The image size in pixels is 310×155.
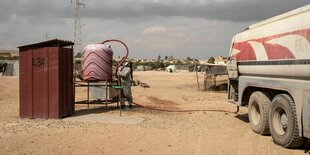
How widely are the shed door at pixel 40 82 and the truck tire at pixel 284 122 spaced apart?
23.2 feet

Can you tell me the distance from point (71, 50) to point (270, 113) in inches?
282

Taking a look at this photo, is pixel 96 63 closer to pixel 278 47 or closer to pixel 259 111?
pixel 259 111

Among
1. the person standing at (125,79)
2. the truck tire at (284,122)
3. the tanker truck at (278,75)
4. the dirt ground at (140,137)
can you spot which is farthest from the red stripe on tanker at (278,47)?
the person standing at (125,79)

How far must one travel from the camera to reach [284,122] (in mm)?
9328

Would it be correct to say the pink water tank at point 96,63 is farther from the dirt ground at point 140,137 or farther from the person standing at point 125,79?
the dirt ground at point 140,137

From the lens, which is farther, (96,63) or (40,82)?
(96,63)

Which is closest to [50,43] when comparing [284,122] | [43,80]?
[43,80]

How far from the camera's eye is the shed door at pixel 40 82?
42.5 feet

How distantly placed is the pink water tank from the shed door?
231 centimetres

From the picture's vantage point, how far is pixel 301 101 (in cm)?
824

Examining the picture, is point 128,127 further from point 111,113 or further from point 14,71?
point 14,71

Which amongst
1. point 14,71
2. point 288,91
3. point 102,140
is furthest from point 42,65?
point 14,71

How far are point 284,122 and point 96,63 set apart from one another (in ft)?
25.6

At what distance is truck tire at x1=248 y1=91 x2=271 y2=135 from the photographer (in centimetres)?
1048
